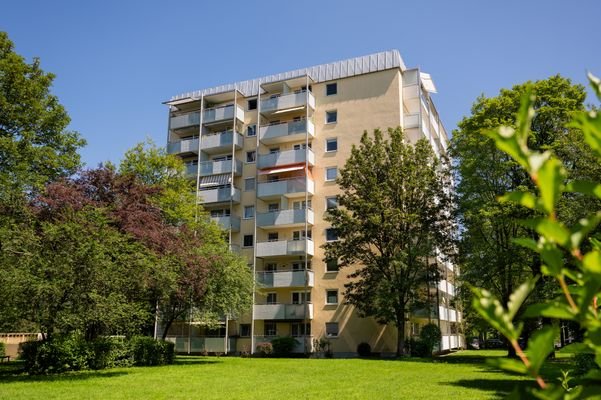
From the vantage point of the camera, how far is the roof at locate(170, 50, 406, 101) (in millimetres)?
46219

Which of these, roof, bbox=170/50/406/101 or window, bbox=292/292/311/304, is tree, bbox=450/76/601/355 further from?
window, bbox=292/292/311/304

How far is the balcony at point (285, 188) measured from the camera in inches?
1774

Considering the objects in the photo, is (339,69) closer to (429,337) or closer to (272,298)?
(272,298)

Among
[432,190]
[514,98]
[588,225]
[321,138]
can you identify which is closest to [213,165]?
[321,138]

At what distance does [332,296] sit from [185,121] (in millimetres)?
22351

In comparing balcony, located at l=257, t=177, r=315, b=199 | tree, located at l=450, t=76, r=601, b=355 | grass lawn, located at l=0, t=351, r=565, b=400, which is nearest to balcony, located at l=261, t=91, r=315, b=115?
balcony, located at l=257, t=177, r=315, b=199

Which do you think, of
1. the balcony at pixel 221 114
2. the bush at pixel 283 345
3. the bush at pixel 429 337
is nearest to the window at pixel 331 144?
the balcony at pixel 221 114

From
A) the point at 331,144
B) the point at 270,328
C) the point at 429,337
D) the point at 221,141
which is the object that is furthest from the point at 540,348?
the point at 221,141

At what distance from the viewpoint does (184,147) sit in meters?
51.3

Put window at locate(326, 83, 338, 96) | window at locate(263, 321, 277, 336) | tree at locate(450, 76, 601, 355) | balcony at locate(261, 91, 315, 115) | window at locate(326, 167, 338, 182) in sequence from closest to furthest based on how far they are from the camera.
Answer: tree at locate(450, 76, 601, 355)
window at locate(263, 321, 277, 336)
window at locate(326, 167, 338, 182)
balcony at locate(261, 91, 315, 115)
window at locate(326, 83, 338, 96)

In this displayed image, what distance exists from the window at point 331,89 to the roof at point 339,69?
551 mm

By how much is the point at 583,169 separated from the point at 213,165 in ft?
103

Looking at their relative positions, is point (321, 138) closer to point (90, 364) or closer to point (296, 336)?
point (296, 336)

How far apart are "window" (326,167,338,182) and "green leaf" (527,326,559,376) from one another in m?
44.9
